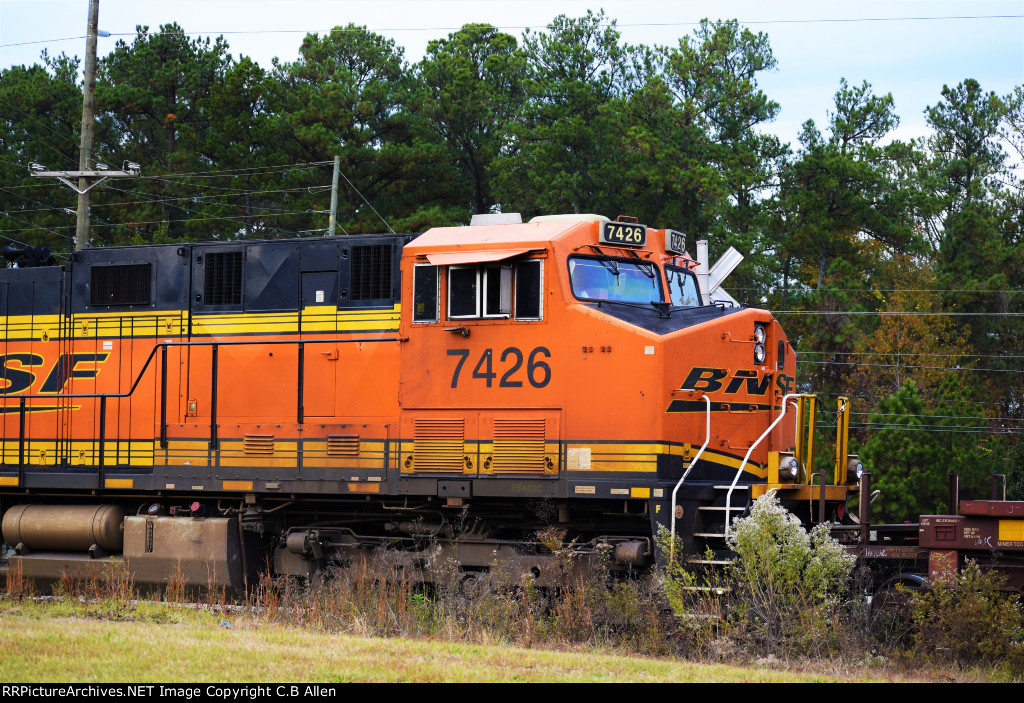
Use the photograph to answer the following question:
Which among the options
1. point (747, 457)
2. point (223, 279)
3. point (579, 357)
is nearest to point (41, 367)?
point (223, 279)

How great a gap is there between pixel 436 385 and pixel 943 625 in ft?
17.8

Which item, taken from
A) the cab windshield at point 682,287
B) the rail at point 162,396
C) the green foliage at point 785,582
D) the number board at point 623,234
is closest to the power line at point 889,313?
the cab windshield at point 682,287

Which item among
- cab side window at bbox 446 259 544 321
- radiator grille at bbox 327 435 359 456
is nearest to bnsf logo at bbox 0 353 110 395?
radiator grille at bbox 327 435 359 456

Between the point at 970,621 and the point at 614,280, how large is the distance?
4.76 m

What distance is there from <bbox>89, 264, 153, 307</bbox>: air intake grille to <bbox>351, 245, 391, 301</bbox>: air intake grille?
3.00 m

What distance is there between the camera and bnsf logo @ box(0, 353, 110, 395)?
48.2 feet

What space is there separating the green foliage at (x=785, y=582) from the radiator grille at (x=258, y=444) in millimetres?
5488

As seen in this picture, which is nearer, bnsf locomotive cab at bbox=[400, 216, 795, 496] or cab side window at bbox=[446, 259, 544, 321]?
bnsf locomotive cab at bbox=[400, 216, 795, 496]

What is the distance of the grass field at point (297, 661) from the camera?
28.3 feet

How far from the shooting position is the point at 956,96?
145 feet

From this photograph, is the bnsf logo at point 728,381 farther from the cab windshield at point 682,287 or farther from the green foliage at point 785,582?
the green foliage at point 785,582

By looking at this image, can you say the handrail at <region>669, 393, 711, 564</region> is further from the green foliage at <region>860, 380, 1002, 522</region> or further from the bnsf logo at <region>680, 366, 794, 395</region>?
the green foliage at <region>860, 380, 1002, 522</region>

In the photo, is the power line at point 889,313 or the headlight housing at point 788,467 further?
the power line at point 889,313
